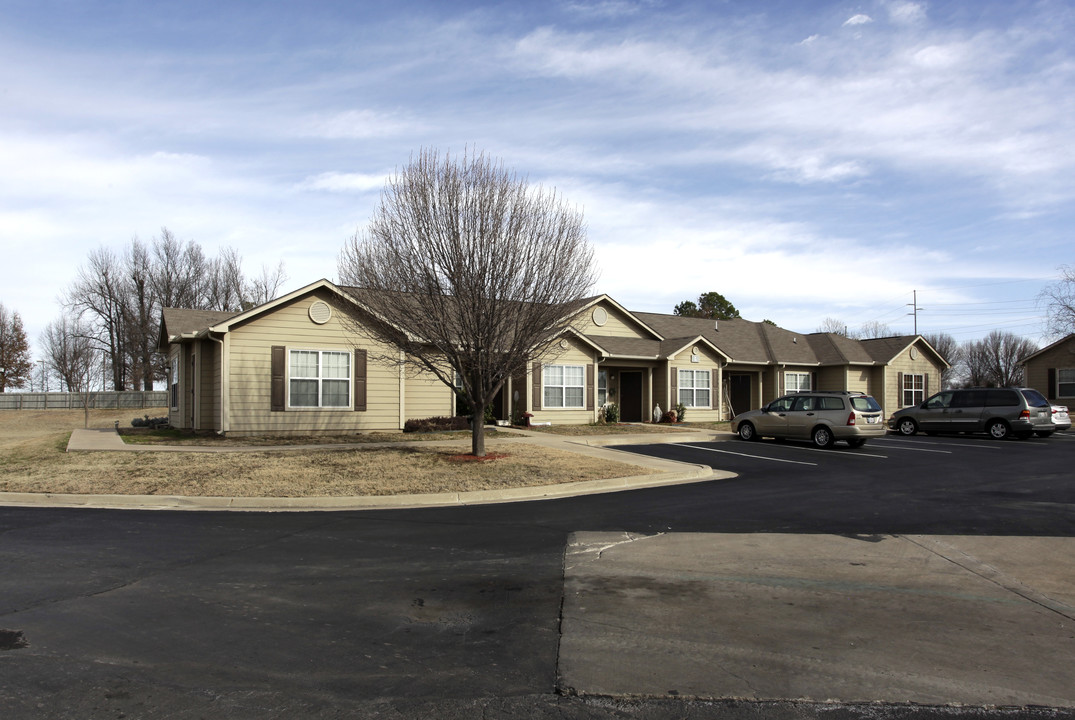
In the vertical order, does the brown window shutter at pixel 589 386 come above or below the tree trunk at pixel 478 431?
above

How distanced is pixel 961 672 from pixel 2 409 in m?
54.2

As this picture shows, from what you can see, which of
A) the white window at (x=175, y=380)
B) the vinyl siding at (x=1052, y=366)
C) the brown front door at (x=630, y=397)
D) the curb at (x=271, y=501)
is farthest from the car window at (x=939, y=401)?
the white window at (x=175, y=380)

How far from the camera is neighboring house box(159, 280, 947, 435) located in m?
21.2

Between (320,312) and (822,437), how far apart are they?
1475cm

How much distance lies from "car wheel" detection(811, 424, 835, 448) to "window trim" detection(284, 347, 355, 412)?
13442mm

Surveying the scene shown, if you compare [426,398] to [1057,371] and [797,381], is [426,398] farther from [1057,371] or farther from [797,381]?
[1057,371]

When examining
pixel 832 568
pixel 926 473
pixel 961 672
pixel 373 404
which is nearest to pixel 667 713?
pixel 961 672

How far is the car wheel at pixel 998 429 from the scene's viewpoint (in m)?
24.2

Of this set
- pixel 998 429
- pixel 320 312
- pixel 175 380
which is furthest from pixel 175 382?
pixel 998 429

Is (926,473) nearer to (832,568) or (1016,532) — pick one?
(1016,532)

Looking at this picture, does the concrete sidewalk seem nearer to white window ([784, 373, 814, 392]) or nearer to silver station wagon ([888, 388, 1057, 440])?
silver station wagon ([888, 388, 1057, 440])

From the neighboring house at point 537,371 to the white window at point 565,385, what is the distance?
4 centimetres

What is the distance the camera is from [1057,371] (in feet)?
127

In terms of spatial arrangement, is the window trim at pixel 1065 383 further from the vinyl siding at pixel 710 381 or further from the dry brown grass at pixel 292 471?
the dry brown grass at pixel 292 471
